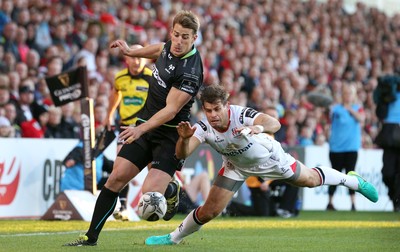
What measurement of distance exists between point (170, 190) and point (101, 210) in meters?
0.97

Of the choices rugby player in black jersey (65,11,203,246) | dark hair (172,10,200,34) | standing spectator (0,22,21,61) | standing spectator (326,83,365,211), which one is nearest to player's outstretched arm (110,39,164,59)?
rugby player in black jersey (65,11,203,246)

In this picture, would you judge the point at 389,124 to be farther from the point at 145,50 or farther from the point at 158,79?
the point at 158,79

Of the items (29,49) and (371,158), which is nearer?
(29,49)

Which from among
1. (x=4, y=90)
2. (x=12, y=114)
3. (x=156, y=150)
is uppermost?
(x=156, y=150)

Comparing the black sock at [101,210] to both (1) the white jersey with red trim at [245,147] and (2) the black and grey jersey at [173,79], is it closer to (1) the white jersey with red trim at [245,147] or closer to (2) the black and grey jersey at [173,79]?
(2) the black and grey jersey at [173,79]

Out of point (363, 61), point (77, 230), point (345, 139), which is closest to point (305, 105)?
point (345, 139)

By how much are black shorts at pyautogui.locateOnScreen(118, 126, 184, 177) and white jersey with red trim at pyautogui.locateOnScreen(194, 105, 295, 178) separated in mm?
341

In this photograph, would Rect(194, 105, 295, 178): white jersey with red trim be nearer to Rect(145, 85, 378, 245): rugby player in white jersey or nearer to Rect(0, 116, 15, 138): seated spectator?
Rect(145, 85, 378, 245): rugby player in white jersey

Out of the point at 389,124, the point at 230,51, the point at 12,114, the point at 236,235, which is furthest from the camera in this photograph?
the point at 230,51

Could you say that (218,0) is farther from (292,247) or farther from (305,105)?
(292,247)

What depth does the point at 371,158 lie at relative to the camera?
Answer: 21172mm

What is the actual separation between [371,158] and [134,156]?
1217cm

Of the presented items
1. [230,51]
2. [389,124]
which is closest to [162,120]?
[389,124]

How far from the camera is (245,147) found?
395 inches
